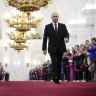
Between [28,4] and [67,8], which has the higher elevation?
[67,8]

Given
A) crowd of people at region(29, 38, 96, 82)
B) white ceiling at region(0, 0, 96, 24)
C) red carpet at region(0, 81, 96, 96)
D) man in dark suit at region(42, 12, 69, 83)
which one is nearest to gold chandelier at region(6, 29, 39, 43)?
white ceiling at region(0, 0, 96, 24)

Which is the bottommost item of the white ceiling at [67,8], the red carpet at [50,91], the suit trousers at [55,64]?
the red carpet at [50,91]

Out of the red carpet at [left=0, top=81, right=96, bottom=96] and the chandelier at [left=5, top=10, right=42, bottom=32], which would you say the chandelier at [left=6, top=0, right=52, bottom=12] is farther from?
the red carpet at [left=0, top=81, right=96, bottom=96]

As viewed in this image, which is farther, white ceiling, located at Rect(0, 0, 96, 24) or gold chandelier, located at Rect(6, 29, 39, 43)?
white ceiling, located at Rect(0, 0, 96, 24)

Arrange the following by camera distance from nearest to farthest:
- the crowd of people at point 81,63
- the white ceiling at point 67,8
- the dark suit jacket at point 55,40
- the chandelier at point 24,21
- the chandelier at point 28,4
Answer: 1. the dark suit jacket at point 55,40
2. the crowd of people at point 81,63
3. the chandelier at point 28,4
4. the chandelier at point 24,21
5. the white ceiling at point 67,8

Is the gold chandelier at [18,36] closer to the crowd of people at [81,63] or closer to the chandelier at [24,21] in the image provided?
the chandelier at [24,21]

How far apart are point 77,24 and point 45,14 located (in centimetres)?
1515

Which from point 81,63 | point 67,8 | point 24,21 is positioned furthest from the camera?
point 67,8

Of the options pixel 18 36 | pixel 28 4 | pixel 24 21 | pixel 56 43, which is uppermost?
pixel 28 4

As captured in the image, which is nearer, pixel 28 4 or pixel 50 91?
pixel 50 91

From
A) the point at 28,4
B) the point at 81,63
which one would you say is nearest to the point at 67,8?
the point at 28,4

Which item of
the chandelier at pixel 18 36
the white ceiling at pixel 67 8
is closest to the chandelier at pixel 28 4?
the white ceiling at pixel 67 8

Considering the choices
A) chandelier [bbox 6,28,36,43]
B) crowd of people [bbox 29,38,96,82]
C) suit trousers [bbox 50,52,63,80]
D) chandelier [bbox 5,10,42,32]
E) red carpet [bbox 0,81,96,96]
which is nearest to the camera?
red carpet [bbox 0,81,96,96]

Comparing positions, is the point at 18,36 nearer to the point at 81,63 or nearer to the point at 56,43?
the point at 81,63
